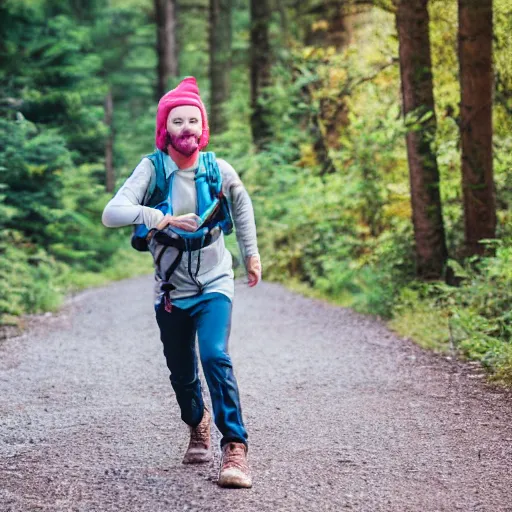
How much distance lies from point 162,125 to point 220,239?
2.52 feet

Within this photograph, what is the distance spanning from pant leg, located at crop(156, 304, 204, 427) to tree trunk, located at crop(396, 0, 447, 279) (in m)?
7.19

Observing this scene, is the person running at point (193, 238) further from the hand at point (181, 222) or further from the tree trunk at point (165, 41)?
the tree trunk at point (165, 41)

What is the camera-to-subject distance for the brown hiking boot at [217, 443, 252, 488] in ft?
15.6

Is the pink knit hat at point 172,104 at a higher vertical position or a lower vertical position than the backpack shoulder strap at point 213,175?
higher

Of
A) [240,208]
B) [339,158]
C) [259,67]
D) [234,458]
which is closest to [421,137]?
[339,158]

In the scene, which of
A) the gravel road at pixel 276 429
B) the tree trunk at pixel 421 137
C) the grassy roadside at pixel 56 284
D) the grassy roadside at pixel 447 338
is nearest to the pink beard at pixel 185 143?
the gravel road at pixel 276 429

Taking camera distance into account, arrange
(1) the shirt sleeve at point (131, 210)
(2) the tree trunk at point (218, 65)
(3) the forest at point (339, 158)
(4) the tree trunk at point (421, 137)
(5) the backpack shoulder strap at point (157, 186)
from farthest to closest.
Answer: (2) the tree trunk at point (218, 65) < (4) the tree trunk at point (421, 137) < (3) the forest at point (339, 158) < (5) the backpack shoulder strap at point (157, 186) < (1) the shirt sleeve at point (131, 210)

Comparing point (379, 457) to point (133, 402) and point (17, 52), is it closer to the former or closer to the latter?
point (133, 402)

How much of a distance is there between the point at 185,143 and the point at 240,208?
0.51 meters

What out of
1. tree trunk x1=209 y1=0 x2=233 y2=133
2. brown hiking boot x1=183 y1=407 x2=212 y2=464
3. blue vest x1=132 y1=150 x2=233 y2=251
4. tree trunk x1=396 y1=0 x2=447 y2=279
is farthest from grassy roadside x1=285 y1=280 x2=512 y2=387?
tree trunk x1=209 y1=0 x2=233 y2=133

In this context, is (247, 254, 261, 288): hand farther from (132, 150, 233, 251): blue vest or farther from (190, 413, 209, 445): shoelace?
(190, 413, 209, 445): shoelace

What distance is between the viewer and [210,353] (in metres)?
4.92

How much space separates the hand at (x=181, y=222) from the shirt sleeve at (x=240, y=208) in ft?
1.19

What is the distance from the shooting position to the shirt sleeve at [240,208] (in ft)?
16.8
